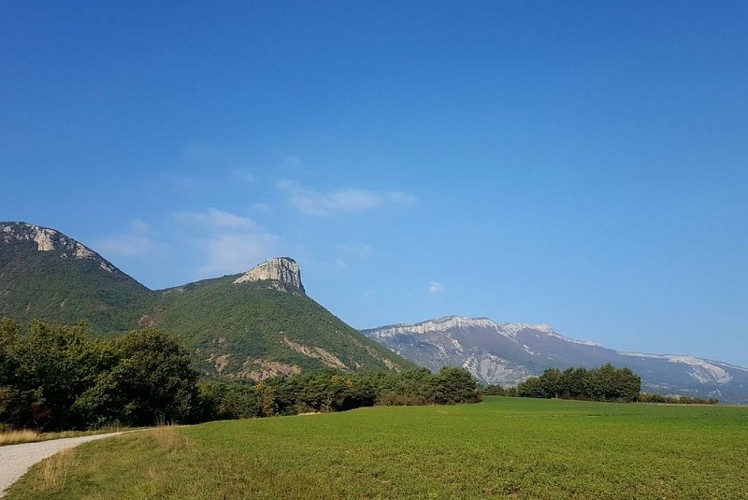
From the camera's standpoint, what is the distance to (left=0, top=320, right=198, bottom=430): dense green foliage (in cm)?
3991

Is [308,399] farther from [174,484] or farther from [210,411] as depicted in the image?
[174,484]

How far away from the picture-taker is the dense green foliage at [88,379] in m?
39.9

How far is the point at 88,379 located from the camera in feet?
151

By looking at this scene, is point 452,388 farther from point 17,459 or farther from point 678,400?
point 17,459

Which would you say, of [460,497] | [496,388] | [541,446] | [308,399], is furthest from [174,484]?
[496,388]

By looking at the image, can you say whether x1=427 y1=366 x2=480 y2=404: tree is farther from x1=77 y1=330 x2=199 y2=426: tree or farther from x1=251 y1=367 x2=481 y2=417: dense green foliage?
x1=77 y1=330 x2=199 y2=426: tree

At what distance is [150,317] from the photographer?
199750 mm

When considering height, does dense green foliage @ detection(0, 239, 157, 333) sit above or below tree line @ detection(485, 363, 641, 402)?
above

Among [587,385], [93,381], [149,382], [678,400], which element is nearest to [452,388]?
[587,385]

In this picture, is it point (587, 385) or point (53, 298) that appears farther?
point (53, 298)

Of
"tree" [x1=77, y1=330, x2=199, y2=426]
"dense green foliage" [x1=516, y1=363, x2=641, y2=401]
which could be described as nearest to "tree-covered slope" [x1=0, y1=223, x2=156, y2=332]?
"tree" [x1=77, y1=330, x2=199, y2=426]

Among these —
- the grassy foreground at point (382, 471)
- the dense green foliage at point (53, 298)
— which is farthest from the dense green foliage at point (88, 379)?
the dense green foliage at point (53, 298)

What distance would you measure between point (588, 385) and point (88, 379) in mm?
128235

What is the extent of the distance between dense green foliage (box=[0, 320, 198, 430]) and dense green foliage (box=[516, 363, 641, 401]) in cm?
11144
